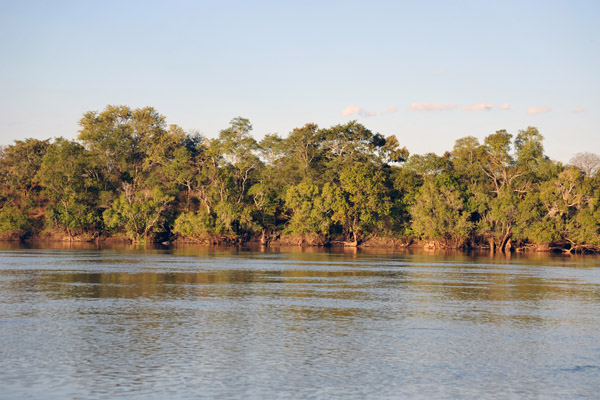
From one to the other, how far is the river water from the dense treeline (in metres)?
49.2

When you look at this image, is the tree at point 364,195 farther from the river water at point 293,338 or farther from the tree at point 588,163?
the river water at point 293,338

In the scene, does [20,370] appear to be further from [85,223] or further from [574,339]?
[85,223]

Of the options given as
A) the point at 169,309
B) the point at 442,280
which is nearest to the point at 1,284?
the point at 169,309

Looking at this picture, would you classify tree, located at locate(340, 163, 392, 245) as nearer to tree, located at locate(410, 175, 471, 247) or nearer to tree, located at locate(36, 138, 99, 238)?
tree, located at locate(410, 175, 471, 247)

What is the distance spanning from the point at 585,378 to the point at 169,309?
711 inches

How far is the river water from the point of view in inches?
690

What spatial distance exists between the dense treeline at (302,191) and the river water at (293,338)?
49191 millimetres

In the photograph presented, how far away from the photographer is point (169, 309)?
30.2 m

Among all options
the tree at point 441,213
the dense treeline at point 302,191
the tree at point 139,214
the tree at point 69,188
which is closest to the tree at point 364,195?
the dense treeline at point 302,191

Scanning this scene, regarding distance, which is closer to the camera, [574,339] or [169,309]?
[574,339]

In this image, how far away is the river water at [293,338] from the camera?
17.5 meters

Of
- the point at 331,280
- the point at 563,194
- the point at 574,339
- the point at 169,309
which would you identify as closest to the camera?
the point at 574,339

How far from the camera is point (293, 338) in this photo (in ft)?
78.1

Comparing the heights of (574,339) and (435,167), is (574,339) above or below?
below
